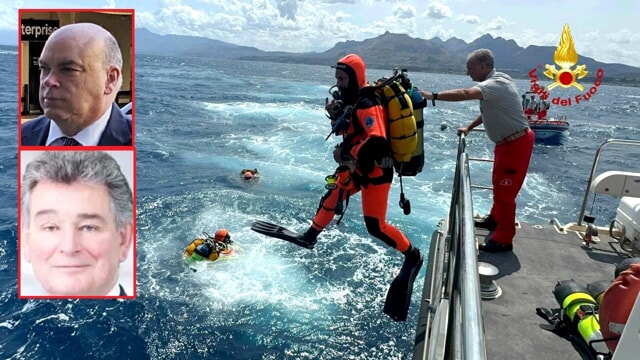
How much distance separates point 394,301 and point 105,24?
4.14 meters

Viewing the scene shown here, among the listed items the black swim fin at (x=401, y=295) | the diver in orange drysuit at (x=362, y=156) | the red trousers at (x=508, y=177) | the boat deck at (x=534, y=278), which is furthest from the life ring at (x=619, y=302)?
the black swim fin at (x=401, y=295)

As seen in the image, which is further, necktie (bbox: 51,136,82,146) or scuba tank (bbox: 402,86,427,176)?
scuba tank (bbox: 402,86,427,176)

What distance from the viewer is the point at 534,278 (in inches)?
194

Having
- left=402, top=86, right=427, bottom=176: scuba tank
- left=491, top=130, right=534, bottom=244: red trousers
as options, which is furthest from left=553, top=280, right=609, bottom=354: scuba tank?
left=402, top=86, right=427, bottom=176: scuba tank

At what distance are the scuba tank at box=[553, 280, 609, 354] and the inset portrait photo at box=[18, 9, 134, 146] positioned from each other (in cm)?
373

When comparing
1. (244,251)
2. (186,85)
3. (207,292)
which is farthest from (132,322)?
(186,85)

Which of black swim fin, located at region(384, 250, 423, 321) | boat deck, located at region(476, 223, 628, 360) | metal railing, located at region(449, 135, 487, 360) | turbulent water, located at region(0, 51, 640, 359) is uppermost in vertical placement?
metal railing, located at region(449, 135, 487, 360)

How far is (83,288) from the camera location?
13.0 feet

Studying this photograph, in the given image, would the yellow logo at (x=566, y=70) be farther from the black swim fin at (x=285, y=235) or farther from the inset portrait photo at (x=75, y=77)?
the inset portrait photo at (x=75, y=77)

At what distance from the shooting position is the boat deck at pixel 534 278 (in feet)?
12.3

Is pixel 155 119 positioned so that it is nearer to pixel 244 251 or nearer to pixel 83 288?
pixel 244 251

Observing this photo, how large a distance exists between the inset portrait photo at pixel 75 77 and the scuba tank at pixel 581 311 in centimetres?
373

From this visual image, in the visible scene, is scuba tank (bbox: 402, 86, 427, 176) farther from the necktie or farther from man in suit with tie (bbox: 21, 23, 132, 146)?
the necktie

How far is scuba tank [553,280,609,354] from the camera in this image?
11.4ft
